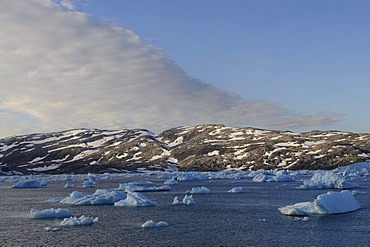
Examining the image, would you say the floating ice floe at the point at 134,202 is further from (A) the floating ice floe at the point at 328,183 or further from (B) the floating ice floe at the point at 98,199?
(A) the floating ice floe at the point at 328,183

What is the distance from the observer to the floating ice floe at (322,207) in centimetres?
3744

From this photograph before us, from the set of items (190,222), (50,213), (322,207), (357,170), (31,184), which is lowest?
(357,170)

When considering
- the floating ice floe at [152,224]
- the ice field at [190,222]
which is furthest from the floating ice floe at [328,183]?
the floating ice floe at [152,224]

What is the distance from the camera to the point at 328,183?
6781 cm

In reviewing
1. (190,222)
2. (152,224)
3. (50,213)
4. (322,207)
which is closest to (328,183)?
(322,207)

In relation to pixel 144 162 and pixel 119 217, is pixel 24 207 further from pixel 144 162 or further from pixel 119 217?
pixel 144 162

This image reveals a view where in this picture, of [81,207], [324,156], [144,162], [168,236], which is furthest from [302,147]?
[168,236]

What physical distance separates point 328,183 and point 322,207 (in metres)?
32.3

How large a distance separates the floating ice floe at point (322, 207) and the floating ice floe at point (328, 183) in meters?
25.9

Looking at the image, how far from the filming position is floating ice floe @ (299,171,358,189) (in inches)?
2601

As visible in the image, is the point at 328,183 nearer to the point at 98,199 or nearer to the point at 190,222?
the point at 98,199

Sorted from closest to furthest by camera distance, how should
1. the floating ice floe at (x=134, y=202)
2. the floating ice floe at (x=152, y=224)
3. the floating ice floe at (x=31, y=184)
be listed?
the floating ice floe at (x=152, y=224) < the floating ice floe at (x=134, y=202) < the floating ice floe at (x=31, y=184)

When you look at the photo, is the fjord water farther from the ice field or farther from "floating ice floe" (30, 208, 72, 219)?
"floating ice floe" (30, 208, 72, 219)

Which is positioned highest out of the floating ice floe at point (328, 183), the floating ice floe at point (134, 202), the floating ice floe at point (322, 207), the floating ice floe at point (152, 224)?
the floating ice floe at point (322, 207)
